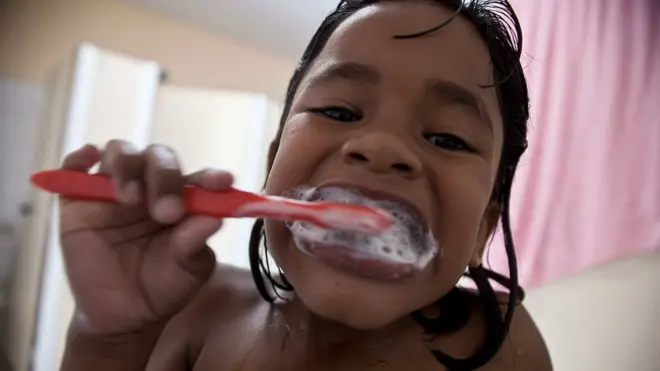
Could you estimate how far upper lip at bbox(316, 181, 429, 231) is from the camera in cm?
43

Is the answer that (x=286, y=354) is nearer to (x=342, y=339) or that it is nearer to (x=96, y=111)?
(x=342, y=339)

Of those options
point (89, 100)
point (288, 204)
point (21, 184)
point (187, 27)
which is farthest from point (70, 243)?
point (187, 27)

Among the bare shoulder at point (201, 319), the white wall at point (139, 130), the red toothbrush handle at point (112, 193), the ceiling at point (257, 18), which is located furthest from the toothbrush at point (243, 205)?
the ceiling at point (257, 18)

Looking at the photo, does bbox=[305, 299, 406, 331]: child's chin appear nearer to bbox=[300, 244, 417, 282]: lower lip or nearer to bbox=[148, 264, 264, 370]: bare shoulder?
bbox=[300, 244, 417, 282]: lower lip

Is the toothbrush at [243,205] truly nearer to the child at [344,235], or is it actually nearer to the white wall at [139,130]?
the child at [344,235]

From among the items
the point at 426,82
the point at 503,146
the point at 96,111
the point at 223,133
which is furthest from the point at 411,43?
the point at 223,133

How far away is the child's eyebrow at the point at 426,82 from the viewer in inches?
18.9

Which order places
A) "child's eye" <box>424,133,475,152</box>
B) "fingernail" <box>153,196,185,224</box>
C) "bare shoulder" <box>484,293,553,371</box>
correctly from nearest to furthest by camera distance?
"fingernail" <box>153,196,185,224</box>, "child's eye" <box>424,133,475,152</box>, "bare shoulder" <box>484,293,553,371</box>

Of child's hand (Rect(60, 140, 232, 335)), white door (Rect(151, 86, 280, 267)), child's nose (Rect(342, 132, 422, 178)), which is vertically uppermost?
child's nose (Rect(342, 132, 422, 178))

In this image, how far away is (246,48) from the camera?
5.12ft

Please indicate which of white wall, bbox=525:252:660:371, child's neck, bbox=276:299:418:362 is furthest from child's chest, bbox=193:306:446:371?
white wall, bbox=525:252:660:371

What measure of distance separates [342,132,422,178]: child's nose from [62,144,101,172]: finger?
0.56 ft

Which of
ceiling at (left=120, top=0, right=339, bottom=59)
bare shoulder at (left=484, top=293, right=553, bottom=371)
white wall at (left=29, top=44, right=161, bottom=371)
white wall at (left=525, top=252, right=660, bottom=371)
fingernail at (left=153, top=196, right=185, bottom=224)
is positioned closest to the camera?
fingernail at (left=153, top=196, right=185, bottom=224)

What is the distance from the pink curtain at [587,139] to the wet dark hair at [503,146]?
20cm
